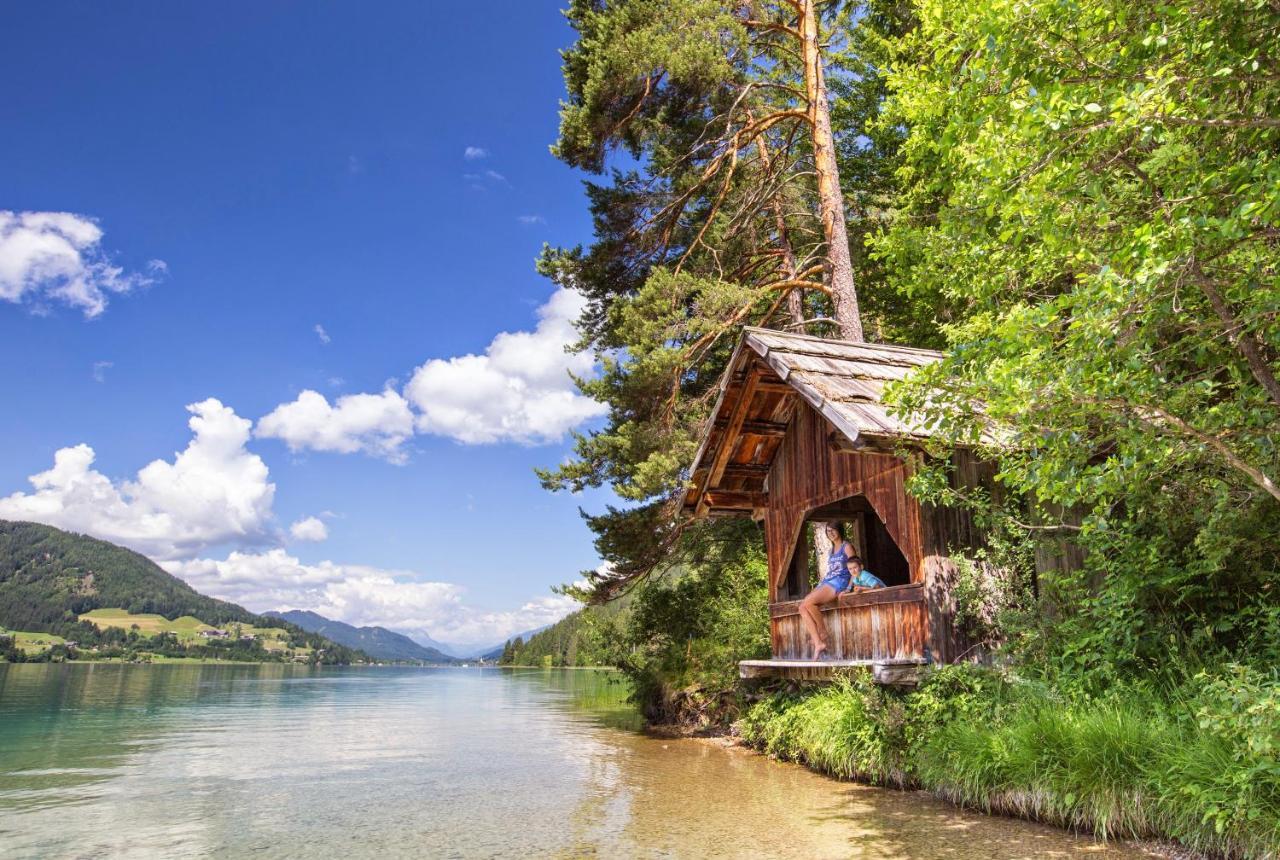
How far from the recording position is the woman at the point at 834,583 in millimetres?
10234

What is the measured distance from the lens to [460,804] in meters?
9.16

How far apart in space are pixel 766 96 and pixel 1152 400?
52.7 feet

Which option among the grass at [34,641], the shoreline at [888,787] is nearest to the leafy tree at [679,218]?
the shoreline at [888,787]

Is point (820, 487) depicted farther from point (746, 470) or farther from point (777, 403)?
point (746, 470)

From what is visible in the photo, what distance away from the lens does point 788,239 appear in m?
18.8

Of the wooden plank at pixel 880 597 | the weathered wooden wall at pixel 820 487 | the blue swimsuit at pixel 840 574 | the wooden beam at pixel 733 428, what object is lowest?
the wooden plank at pixel 880 597

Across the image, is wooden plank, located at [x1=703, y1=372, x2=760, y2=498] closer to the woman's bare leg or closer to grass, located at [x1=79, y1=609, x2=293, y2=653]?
the woman's bare leg

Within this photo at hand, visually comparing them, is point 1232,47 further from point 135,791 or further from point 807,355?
point 135,791

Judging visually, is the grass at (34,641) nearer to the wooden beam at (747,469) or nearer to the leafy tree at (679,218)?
the leafy tree at (679,218)

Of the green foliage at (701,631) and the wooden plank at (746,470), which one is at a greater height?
the wooden plank at (746,470)

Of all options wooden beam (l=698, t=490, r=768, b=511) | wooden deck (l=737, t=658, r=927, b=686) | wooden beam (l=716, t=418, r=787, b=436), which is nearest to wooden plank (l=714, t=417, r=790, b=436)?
wooden beam (l=716, t=418, r=787, b=436)

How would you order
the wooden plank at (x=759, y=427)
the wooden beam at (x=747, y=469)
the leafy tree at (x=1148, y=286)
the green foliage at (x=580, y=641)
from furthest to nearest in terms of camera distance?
1. the green foliage at (x=580, y=641)
2. the wooden beam at (x=747, y=469)
3. the wooden plank at (x=759, y=427)
4. the leafy tree at (x=1148, y=286)

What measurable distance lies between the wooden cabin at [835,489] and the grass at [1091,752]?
609 millimetres

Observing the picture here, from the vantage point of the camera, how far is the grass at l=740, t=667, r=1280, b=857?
15.8 ft
